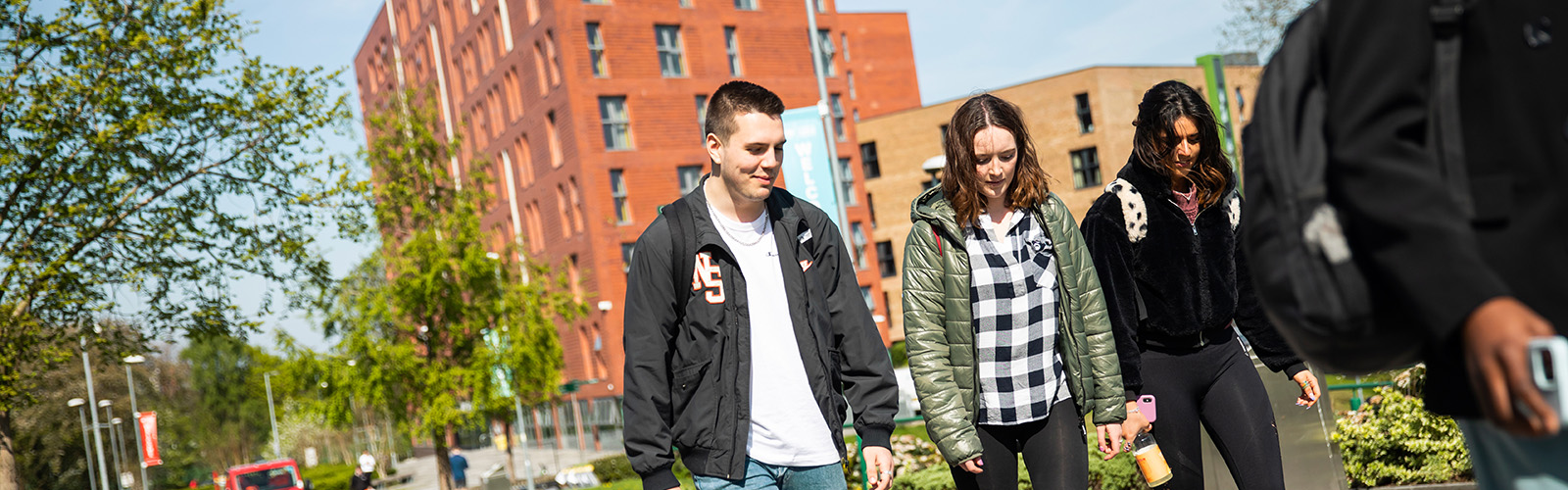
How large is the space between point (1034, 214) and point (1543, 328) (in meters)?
2.91

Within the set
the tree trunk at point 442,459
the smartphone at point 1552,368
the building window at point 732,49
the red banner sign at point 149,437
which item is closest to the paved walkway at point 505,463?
the red banner sign at point 149,437

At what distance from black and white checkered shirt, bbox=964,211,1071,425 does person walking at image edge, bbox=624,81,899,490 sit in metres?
0.44

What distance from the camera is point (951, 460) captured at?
4.18 metres

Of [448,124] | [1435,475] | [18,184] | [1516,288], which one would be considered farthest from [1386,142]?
[448,124]

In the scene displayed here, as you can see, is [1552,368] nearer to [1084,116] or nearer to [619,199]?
[619,199]

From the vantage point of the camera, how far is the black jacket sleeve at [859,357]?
3992 millimetres

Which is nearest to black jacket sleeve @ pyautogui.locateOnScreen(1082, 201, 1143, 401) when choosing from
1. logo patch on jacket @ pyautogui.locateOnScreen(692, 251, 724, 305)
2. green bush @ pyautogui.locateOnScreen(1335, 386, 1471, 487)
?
logo patch on jacket @ pyautogui.locateOnScreen(692, 251, 724, 305)

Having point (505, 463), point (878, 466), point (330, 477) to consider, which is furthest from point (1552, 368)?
point (330, 477)

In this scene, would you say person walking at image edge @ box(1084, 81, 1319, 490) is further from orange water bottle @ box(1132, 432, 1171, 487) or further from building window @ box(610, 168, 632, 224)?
building window @ box(610, 168, 632, 224)

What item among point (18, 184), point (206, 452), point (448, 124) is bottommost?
point (206, 452)

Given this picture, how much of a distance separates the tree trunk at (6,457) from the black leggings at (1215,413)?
20.6 metres

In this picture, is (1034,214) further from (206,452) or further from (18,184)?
(206,452)

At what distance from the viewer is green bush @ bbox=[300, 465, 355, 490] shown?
57469 millimetres

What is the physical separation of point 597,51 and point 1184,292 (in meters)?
47.4
